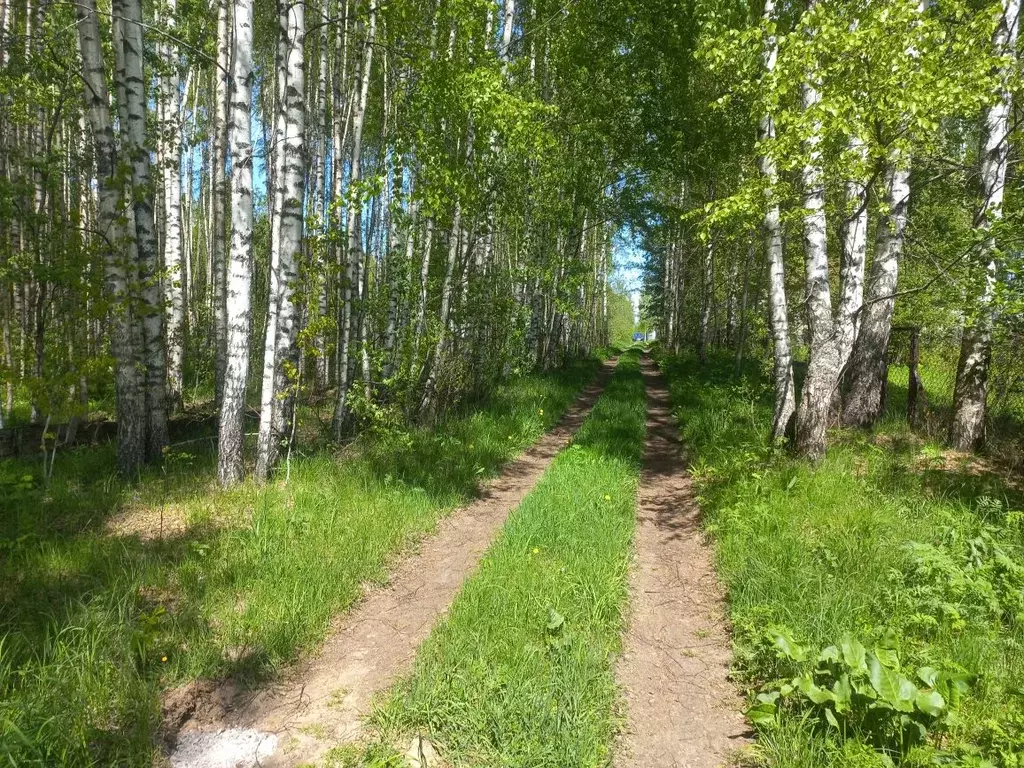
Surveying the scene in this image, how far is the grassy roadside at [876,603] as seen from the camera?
106 inches

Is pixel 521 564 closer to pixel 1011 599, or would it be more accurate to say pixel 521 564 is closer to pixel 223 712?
pixel 223 712

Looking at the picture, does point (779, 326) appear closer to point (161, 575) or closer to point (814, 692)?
point (814, 692)

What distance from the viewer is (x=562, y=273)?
54.3 ft

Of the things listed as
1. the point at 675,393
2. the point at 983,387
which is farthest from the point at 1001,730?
the point at 675,393

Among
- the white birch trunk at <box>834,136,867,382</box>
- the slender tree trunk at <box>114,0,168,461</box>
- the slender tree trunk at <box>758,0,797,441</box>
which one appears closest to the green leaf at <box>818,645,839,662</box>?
the white birch trunk at <box>834,136,867,382</box>

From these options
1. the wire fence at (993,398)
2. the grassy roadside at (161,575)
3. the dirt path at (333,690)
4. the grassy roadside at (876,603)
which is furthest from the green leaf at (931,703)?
the wire fence at (993,398)

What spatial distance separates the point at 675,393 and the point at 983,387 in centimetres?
730

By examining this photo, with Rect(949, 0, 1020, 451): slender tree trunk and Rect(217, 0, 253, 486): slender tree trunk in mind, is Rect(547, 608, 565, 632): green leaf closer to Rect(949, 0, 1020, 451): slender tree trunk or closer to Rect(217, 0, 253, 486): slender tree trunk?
Rect(217, 0, 253, 486): slender tree trunk

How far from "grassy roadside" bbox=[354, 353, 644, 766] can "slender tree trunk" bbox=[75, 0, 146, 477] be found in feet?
15.2

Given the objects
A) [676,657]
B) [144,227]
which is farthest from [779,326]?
[144,227]

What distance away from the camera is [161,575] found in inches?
162

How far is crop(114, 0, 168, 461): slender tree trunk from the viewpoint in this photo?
21.4ft

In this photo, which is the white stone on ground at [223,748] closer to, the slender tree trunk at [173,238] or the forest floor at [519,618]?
the forest floor at [519,618]

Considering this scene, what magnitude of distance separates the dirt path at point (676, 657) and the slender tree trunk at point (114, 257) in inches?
231
